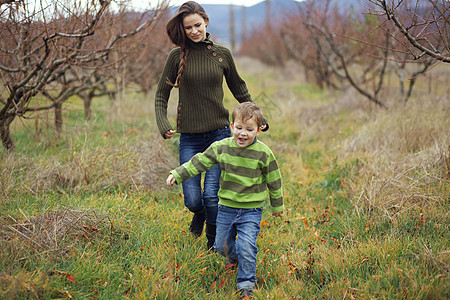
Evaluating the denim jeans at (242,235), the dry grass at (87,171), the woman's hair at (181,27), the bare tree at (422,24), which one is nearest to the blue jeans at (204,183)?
the denim jeans at (242,235)

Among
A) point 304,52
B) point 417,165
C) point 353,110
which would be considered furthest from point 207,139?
point 304,52

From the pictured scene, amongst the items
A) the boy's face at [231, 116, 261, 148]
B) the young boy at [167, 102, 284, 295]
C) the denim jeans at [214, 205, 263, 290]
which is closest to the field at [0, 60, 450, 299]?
the denim jeans at [214, 205, 263, 290]

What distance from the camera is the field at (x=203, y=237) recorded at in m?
2.39

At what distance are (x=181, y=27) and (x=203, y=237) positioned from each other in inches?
69.6

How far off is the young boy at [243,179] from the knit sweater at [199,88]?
16.7 inches

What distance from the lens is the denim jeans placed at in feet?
8.23

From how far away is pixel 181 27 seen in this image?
2.85 metres

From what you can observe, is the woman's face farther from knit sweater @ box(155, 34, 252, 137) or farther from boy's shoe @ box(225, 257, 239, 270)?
boy's shoe @ box(225, 257, 239, 270)

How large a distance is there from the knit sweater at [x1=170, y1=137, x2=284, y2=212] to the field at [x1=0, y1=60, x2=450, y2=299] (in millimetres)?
601

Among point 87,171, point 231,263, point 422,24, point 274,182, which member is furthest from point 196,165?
point 422,24

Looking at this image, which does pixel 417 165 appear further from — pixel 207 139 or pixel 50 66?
pixel 50 66

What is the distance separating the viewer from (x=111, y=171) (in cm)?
414

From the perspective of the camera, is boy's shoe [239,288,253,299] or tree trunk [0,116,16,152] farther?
tree trunk [0,116,16,152]

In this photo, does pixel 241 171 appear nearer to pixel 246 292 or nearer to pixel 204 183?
pixel 204 183
